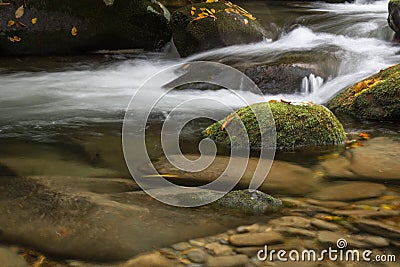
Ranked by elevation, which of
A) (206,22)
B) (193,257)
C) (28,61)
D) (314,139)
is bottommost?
(193,257)

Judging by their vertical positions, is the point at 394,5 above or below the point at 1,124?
above

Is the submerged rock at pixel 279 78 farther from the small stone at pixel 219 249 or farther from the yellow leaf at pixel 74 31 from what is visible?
the small stone at pixel 219 249

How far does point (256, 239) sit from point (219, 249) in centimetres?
26

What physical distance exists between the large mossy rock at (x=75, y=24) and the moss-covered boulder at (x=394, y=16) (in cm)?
460

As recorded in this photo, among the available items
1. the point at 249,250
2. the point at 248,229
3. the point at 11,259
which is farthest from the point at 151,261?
the point at 11,259

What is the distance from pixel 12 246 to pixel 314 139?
3.18 metres

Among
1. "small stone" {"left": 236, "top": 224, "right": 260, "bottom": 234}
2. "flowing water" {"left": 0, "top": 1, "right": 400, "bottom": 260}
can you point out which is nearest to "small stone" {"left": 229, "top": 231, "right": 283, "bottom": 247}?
"small stone" {"left": 236, "top": 224, "right": 260, "bottom": 234}

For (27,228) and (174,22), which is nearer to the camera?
(27,228)

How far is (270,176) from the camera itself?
4082mm

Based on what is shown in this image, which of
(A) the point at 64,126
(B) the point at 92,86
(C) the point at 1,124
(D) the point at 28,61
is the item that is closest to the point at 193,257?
(A) the point at 64,126

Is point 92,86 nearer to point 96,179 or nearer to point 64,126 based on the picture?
point 64,126

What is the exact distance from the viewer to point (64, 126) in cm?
591

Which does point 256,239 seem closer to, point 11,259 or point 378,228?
point 378,228

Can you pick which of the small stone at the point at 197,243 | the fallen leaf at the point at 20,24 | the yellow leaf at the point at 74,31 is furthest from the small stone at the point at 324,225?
the fallen leaf at the point at 20,24
